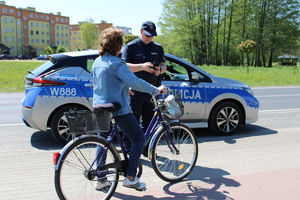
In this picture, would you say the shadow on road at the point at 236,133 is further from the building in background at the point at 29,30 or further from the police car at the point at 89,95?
the building in background at the point at 29,30

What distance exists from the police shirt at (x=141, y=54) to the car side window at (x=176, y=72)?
1.56 metres

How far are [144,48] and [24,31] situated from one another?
392ft

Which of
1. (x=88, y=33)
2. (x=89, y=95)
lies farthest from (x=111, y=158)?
(x=88, y=33)

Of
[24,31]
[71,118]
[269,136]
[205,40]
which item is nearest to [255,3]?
[205,40]

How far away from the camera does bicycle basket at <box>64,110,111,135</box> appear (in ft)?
9.91

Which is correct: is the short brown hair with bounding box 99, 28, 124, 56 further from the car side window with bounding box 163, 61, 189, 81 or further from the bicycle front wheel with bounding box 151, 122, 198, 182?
the car side window with bounding box 163, 61, 189, 81

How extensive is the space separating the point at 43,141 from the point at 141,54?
275 centimetres

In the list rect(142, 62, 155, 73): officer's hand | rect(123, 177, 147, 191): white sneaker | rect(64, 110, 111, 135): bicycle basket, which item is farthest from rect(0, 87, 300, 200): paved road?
rect(142, 62, 155, 73): officer's hand

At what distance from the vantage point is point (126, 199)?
137 inches

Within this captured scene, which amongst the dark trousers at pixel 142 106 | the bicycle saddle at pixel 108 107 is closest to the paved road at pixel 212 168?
the dark trousers at pixel 142 106

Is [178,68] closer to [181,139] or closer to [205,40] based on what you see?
[181,139]

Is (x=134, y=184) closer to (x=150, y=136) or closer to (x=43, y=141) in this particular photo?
(x=150, y=136)

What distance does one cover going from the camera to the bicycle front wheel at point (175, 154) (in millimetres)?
3814

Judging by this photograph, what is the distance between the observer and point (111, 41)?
3168mm
